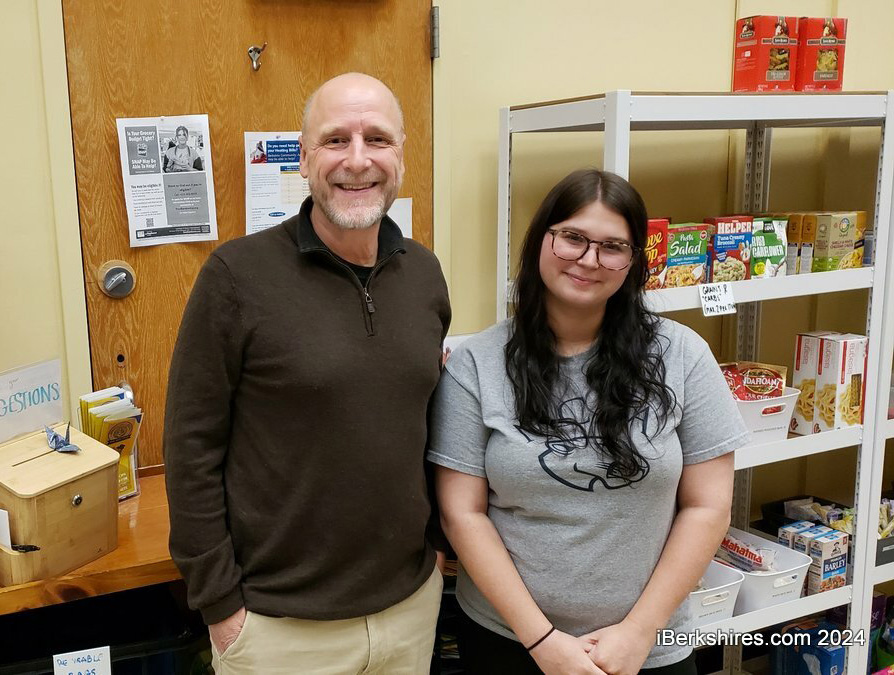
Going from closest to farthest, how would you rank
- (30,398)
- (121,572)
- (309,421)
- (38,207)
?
(309,421) < (121,572) < (30,398) < (38,207)

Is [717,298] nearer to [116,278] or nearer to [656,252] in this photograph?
[656,252]

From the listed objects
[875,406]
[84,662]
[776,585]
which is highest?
[875,406]

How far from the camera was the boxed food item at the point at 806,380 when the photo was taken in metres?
2.27

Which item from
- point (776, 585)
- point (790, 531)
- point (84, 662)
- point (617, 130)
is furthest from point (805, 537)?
point (84, 662)

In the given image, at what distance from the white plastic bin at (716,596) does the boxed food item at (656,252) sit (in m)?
0.77

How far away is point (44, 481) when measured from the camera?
5.06ft

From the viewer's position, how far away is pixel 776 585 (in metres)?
2.19

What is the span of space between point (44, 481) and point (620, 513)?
3.52 feet

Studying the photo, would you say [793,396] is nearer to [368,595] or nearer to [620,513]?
[620,513]

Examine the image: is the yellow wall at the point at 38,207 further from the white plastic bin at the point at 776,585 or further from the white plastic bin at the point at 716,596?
the white plastic bin at the point at 776,585

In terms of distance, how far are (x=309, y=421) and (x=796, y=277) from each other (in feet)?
4.58

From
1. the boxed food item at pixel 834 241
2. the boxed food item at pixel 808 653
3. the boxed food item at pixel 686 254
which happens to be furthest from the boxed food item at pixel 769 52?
the boxed food item at pixel 808 653

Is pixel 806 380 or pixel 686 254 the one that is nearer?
pixel 686 254

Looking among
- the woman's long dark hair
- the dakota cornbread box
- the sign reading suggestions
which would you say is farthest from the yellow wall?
the woman's long dark hair
